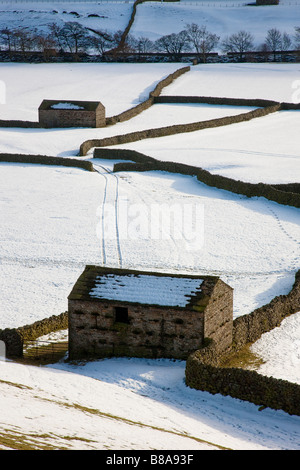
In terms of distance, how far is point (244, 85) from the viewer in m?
90.5

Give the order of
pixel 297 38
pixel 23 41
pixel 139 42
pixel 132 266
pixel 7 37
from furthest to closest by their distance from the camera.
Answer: pixel 7 37 < pixel 139 42 < pixel 297 38 < pixel 23 41 < pixel 132 266

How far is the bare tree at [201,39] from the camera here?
113450mm

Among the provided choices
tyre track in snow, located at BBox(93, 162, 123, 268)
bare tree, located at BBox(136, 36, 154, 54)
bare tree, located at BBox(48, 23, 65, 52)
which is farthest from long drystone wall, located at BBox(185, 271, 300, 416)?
bare tree, located at BBox(48, 23, 65, 52)

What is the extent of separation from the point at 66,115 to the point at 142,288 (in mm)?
50205

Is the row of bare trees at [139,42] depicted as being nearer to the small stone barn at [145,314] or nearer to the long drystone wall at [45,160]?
the long drystone wall at [45,160]

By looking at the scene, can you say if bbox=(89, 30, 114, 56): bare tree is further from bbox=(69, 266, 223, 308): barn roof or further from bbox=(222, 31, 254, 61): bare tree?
bbox=(69, 266, 223, 308): barn roof

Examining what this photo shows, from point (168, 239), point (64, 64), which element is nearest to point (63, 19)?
point (64, 64)

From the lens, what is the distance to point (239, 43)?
116 meters

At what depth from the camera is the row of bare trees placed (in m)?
112

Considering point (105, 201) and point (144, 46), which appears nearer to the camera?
point (105, 201)

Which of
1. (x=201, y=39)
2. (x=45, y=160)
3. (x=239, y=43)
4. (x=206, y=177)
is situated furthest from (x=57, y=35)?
(x=206, y=177)

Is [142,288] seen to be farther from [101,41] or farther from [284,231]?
[101,41]

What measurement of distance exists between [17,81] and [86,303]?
74.2 meters

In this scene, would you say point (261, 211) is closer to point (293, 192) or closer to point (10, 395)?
point (293, 192)
